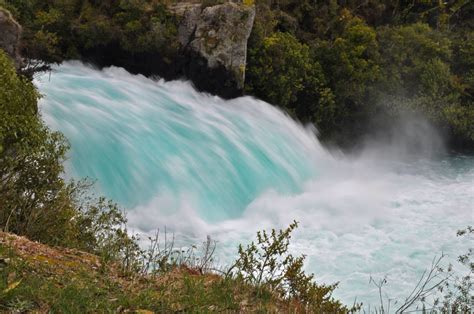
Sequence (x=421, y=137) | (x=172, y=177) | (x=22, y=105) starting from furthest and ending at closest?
(x=421, y=137)
(x=172, y=177)
(x=22, y=105)

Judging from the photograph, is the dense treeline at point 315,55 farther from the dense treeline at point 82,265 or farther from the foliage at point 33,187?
the dense treeline at point 82,265

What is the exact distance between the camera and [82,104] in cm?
2030

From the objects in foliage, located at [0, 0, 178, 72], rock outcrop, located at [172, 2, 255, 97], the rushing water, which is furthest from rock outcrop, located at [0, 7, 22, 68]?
rock outcrop, located at [172, 2, 255, 97]

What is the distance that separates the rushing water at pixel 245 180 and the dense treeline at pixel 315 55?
50.8 inches

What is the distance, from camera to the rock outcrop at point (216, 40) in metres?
24.8

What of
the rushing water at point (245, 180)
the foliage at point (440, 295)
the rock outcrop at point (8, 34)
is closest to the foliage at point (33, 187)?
the foliage at point (440, 295)

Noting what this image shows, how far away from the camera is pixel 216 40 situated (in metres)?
24.8

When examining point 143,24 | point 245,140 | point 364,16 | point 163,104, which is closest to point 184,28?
point 143,24

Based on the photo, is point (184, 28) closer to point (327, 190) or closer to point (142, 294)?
point (327, 190)

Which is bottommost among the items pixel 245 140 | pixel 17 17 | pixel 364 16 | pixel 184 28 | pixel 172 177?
pixel 172 177

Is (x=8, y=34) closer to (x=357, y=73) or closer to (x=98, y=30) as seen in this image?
(x=98, y=30)

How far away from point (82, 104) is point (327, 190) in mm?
10606

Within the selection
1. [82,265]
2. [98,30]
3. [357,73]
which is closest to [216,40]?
[98,30]

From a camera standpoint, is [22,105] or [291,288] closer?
[291,288]
